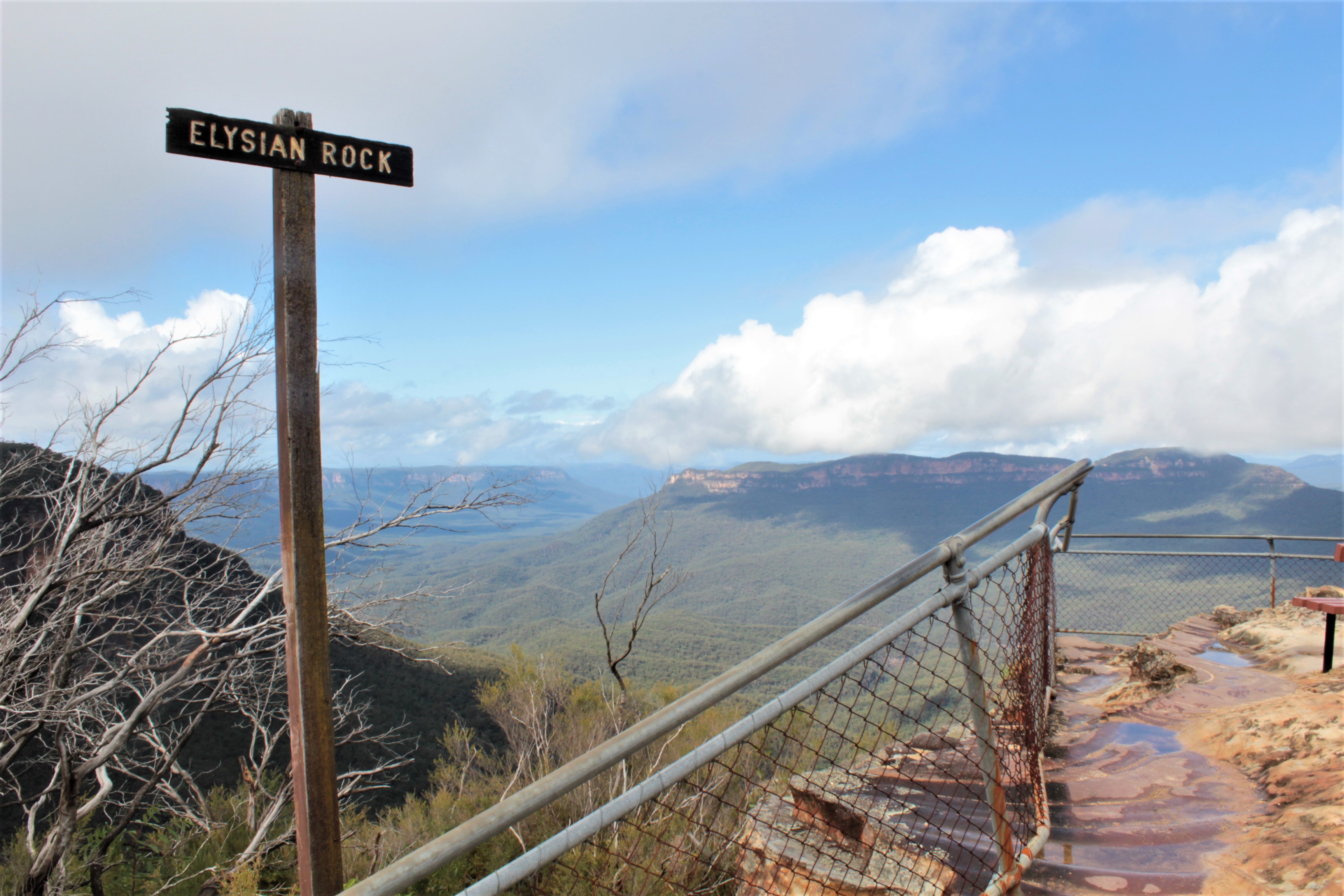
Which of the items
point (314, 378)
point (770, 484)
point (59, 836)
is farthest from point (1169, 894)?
point (770, 484)

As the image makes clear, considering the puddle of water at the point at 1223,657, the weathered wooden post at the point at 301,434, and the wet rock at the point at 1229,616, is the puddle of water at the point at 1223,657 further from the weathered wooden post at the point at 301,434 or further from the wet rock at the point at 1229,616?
the weathered wooden post at the point at 301,434

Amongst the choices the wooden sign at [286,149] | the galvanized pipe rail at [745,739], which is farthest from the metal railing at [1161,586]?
the wooden sign at [286,149]

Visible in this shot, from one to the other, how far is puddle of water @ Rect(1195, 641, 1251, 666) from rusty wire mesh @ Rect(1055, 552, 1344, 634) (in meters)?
24.2

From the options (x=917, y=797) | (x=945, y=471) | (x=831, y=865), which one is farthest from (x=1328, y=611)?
(x=945, y=471)

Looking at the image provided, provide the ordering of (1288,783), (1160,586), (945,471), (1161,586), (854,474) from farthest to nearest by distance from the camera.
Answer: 1. (854,474)
2. (945,471)
3. (1161,586)
4. (1160,586)
5. (1288,783)

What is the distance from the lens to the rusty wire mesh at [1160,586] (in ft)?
118

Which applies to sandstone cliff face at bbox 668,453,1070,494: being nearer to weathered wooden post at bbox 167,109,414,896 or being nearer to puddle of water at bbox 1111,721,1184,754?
puddle of water at bbox 1111,721,1184,754

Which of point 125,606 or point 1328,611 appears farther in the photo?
point 125,606

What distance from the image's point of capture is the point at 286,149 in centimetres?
237

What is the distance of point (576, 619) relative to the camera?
253ft

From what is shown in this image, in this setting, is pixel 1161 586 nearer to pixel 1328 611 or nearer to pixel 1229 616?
pixel 1229 616

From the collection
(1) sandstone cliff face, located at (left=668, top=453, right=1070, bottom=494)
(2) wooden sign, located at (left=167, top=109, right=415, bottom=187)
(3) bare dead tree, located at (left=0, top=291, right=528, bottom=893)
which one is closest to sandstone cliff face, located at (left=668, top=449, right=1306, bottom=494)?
(1) sandstone cliff face, located at (left=668, top=453, right=1070, bottom=494)

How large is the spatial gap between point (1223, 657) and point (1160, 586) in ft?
197

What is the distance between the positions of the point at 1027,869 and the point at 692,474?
14131cm
